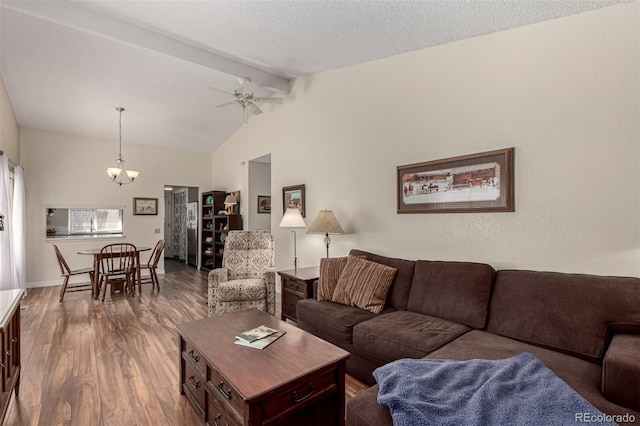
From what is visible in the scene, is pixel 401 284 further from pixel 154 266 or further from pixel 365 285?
pixel 154 266

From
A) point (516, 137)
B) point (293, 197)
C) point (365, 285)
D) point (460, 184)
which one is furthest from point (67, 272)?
point (516, 137)

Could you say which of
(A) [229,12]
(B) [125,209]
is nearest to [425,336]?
(A) [229,12]

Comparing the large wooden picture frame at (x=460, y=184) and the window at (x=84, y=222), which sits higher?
the large wooden picture frame at (x=460, y=184)

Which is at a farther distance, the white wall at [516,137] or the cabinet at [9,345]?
the white wall at [516,137]

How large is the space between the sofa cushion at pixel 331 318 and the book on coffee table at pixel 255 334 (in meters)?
0.66

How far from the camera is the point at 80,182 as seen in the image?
5.93m

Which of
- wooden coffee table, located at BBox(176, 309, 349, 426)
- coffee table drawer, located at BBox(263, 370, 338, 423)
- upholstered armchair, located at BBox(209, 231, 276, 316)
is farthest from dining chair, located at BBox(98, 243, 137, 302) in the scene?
coffee table drawer, located at BBox(263, 370, 338, 423)

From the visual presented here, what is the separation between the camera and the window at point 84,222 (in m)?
5.73

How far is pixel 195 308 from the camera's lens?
4.28 meters

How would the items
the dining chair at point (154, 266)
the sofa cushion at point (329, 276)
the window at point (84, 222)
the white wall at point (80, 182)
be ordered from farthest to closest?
the window at point (84, 222) → the white wall at point (80, 182) → the dining chair at point (154, 266) → the sofa cushion at point (329, 276)

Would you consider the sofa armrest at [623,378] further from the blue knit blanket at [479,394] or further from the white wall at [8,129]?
the white wall at [8,129]

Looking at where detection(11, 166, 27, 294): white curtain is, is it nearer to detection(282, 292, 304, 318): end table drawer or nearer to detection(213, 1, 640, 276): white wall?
detection(282, 292, 304, 318): end table drawer

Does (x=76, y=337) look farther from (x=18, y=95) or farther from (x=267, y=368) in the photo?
(x=18, y=95)

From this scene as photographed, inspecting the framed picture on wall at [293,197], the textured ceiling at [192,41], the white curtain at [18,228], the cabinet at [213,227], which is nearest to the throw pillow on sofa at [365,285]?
→ the framed picture on wall at [293,197]
